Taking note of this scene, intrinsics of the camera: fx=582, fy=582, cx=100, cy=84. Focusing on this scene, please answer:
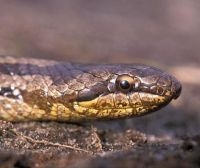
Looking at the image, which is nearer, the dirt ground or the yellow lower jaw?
the dirt ground

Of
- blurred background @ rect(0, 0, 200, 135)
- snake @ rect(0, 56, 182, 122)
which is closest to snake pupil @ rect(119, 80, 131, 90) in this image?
snake @ rect(0, 56, 182, 122)

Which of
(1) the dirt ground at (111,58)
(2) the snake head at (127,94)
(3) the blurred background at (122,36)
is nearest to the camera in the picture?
(1) the dirt ground at (111,58)

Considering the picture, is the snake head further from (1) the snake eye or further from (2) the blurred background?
(2) the blurred background


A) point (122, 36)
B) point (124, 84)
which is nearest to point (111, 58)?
point (122, 36)

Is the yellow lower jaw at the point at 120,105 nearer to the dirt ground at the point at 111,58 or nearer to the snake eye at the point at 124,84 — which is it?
the snake eye at the point at 124,84

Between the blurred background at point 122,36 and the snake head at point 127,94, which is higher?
the blurred background at point 122,36

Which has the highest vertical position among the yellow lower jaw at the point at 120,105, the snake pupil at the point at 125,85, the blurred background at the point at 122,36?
the blurred background at the point at 122,36

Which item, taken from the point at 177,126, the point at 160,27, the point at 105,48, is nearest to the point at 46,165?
the point at 177,126

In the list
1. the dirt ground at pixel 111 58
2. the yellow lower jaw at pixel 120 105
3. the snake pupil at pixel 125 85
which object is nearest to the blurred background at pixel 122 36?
the dirt ground at pixel 111 58
